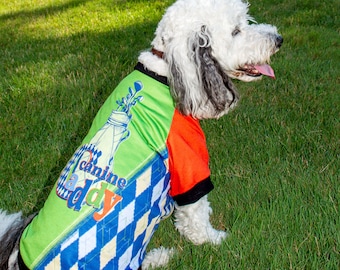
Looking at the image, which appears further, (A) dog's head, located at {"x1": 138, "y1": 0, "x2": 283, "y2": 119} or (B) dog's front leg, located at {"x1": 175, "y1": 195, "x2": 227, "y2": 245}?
(B) dog's front leg, located at {"x1": 175, "y1": 195, "x2": 227, "y2": 245}

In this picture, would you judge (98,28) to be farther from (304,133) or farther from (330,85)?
(304,133)

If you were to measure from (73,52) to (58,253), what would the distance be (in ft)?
16.2

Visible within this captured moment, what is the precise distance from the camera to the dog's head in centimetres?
303

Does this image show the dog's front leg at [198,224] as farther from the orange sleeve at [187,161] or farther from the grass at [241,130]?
the orange sleeve at [187,161]

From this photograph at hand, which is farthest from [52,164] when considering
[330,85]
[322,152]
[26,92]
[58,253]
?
[330,85]

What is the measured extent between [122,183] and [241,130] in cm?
219

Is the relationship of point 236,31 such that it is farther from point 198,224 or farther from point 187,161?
point 198,224

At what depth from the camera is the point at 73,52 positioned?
7234 millimetres

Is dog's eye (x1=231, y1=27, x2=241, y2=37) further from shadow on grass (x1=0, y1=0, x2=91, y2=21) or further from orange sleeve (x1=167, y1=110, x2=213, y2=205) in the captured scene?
shadow on grass (x1=0, y1=0, x2=91, y2=21)

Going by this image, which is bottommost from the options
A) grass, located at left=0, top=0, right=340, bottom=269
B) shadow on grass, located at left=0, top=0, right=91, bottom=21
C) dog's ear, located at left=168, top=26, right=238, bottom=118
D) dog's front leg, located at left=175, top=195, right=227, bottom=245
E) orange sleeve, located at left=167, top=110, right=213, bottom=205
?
shadow on grass, located at left=0, top=0, right=91, bottom=21

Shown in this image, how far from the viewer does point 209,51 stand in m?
3.15

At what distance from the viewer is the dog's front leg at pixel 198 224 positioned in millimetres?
3393

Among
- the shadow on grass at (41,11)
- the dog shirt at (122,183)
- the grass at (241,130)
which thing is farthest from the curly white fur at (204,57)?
the shadow on grass at (41,11)

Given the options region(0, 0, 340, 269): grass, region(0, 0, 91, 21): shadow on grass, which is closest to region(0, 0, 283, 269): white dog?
region(0, 0, 340, 269): grass
